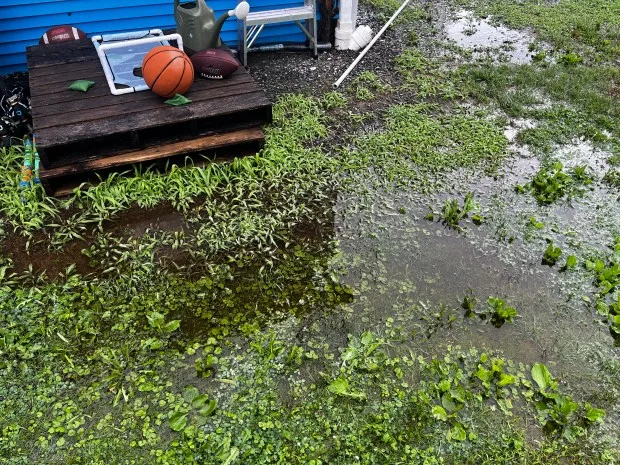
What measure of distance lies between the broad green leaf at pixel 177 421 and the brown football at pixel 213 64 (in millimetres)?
3113

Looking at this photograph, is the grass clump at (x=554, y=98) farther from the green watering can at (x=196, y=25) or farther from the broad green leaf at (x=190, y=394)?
the broad green leaf at (x=190, y=394)

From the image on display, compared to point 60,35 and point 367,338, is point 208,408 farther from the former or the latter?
point 60,35

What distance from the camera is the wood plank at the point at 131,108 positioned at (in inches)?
162

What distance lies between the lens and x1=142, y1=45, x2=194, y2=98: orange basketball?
165 inches

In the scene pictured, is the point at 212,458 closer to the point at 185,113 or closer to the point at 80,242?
the point at 80,242

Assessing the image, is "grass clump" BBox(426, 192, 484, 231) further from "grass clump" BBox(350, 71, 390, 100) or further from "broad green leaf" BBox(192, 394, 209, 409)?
"broad green leaf" BBox(192, 394, 209, 409)

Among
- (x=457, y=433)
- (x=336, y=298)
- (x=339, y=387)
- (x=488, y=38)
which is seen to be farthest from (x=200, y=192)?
(x=488, y=38)

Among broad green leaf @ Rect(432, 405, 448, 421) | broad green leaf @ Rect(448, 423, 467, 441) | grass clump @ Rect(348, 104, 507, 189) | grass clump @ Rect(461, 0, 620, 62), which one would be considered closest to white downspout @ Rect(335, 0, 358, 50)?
grass clump @ Rect(348, 104, 507, 189)

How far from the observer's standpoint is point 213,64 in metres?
4.62

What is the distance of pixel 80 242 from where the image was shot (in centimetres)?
388

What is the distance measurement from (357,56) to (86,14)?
10.4 feet

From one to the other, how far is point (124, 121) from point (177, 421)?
2527 mm

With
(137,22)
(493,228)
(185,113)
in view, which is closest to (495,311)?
(493,228)

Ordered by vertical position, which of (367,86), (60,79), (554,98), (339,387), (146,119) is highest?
(60,79)
